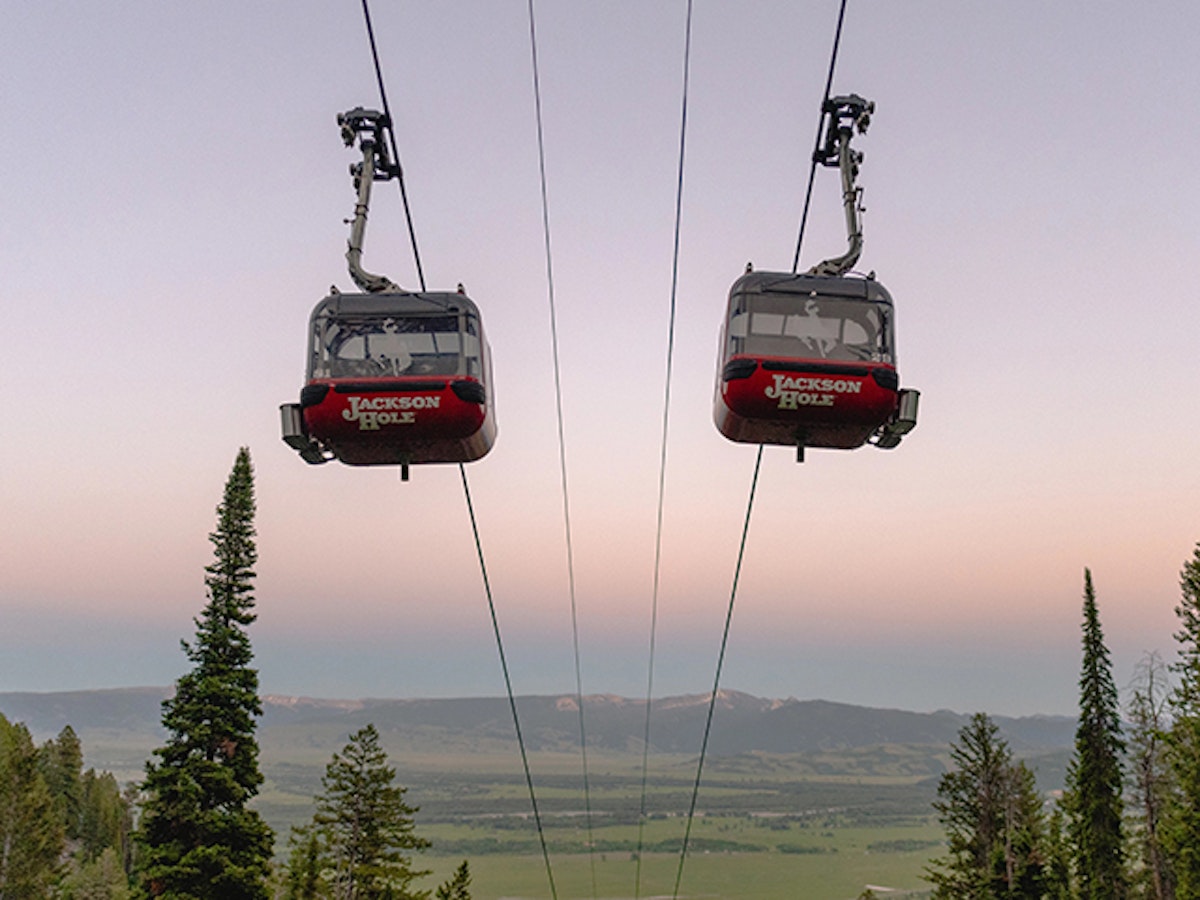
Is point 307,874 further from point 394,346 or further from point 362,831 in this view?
point 394,346

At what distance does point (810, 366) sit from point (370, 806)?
35.6 meters

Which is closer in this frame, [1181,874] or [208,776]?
[208,776]

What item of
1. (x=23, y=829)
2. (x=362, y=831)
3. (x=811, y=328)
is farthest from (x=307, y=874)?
(x=811, y=328)

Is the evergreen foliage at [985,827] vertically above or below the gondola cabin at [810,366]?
below

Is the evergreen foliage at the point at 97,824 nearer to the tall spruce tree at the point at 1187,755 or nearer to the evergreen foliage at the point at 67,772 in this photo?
the evergreen foliage at the point at 67,772

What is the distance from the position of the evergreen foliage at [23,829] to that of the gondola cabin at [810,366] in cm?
5683

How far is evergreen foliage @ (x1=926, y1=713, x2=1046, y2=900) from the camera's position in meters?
47.8

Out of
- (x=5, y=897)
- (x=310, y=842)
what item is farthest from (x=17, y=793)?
(x=310, y=842)

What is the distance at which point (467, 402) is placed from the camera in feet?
46.3

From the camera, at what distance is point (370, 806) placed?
142ft

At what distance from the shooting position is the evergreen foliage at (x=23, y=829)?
190 ft

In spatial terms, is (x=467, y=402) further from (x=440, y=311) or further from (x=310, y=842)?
(x=310, y=842)

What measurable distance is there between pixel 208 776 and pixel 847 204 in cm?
2490

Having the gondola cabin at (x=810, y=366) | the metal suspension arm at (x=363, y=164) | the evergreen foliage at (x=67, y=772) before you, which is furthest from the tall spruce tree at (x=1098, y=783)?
the evergreen foliage at (x=67, y=772)
